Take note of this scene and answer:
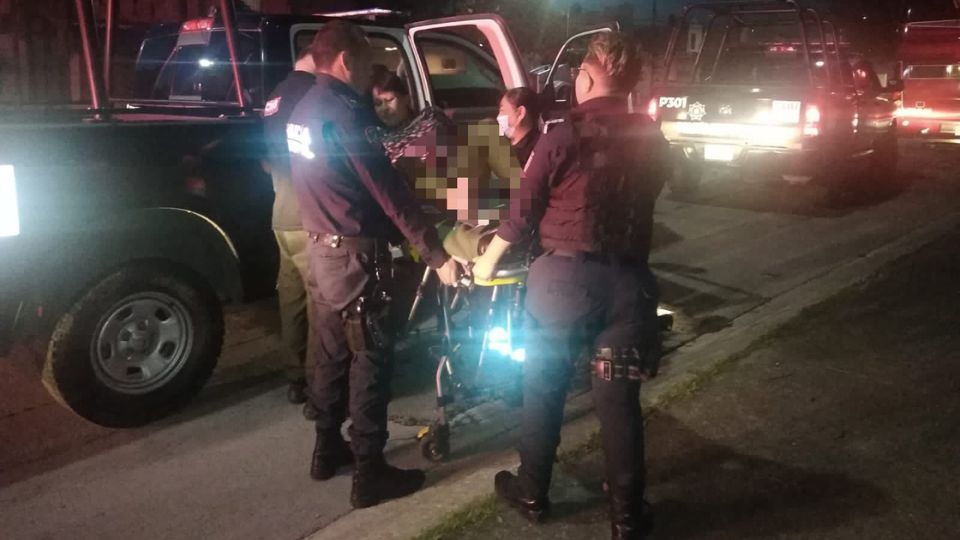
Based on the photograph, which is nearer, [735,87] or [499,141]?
[499,141]

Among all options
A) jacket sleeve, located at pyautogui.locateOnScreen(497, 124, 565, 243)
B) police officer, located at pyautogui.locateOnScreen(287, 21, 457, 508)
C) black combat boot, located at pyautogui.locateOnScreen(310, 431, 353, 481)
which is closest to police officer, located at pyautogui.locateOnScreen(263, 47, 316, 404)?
black combat boot, located at pyautogui.locateOnScreen(310, 431, 353, 481)

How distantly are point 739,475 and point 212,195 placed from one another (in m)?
2.80

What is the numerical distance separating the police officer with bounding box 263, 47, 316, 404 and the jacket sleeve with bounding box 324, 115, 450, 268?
779 millimetres

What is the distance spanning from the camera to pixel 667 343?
5.42 metres

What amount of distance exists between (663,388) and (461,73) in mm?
2933

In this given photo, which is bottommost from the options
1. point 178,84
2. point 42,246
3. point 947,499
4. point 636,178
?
point 947,499

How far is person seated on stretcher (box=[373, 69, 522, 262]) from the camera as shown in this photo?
11.8ft

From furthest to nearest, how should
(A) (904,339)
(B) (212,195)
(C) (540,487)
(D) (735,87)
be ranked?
(D) (735,87) < (A) (904,339) < (B) (212,195) < (C) (540,487)

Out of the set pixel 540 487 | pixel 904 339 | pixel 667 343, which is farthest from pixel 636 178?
pixel 904 339

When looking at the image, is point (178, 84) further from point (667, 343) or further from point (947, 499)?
point (947, 499)

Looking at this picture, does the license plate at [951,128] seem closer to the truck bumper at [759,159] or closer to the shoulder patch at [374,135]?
the truck bumper at [759,159]

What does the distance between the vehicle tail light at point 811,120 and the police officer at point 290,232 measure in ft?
21.3

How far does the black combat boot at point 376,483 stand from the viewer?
3.42 metres

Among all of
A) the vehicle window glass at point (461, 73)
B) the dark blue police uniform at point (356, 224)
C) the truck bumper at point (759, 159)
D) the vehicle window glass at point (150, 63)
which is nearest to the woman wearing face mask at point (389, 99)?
the dark blue police uniform at point (356, 224)
